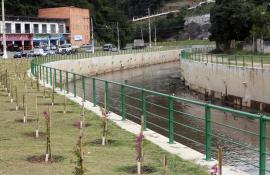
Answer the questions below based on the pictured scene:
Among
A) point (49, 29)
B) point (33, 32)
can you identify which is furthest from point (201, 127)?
point (49, 29)

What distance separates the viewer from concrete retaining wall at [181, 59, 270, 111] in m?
33.6

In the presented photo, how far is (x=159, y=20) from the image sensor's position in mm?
168500

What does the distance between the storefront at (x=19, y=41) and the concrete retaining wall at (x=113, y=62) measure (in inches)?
922

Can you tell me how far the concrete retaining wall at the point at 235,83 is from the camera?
110 feet

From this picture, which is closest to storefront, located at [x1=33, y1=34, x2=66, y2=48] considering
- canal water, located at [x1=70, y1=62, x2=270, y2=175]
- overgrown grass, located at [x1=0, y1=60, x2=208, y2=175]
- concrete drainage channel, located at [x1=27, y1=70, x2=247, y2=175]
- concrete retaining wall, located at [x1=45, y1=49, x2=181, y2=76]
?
concrete retaining wall, located at [x1=45, y1=49, x2=181, y2=76]

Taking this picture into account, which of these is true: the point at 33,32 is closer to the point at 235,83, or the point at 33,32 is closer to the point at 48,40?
the point at 48,40

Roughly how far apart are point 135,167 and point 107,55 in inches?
2702

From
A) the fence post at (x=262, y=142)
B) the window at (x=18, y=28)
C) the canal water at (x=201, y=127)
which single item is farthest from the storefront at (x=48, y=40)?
the fence post at (x=262, y=142)

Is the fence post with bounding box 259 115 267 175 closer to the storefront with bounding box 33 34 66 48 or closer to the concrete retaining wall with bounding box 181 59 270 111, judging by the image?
the concrete retaining wall with bounding box 181 59 270 111

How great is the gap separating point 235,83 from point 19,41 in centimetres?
6869

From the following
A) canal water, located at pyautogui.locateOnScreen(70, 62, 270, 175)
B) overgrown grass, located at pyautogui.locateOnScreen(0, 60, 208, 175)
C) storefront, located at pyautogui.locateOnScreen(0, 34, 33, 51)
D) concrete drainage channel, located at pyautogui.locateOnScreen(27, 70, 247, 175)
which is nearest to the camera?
overgrown grass, located at pyautogui.locateOnScreen(0, 60, 208, 175)

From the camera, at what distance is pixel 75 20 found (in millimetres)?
114500

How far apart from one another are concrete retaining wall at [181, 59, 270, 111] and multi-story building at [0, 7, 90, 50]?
54648mm

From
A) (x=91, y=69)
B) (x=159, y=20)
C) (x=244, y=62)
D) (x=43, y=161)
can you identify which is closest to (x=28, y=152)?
(x=43, y=161)
